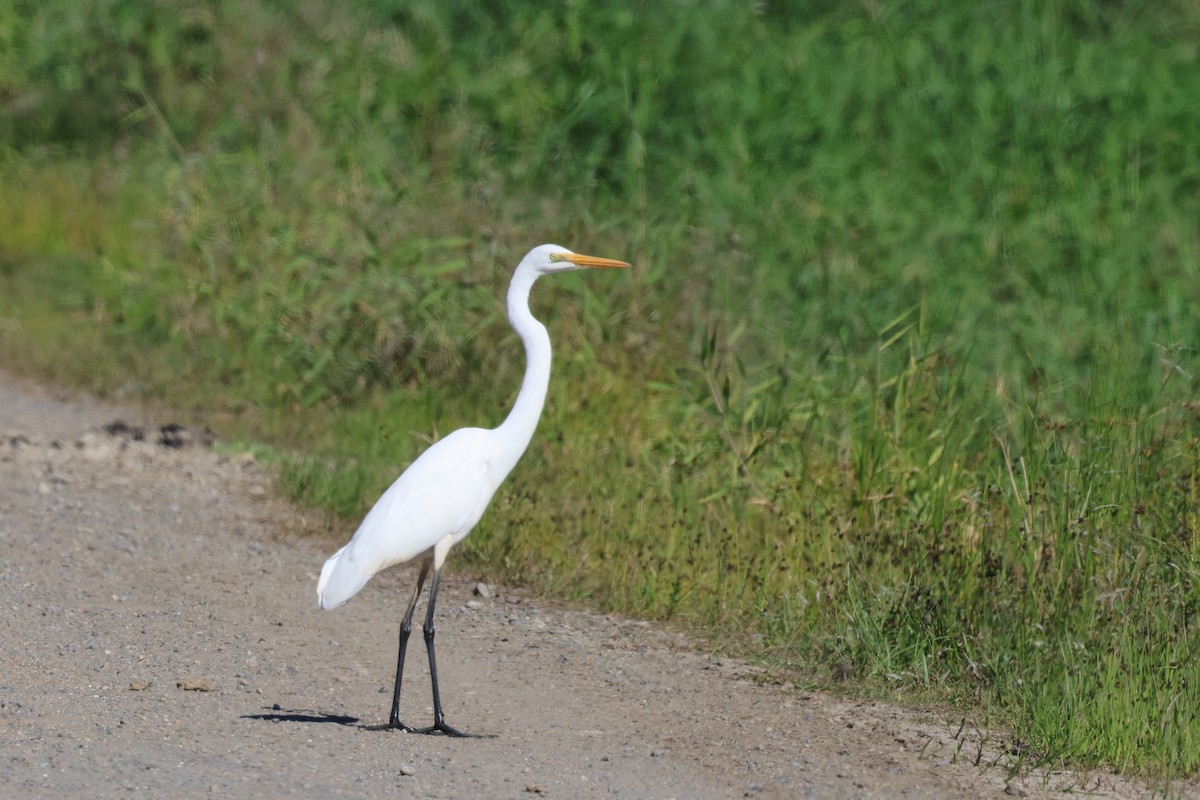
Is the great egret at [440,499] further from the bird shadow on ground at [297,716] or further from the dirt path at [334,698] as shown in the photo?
the dirt path at [334,698]

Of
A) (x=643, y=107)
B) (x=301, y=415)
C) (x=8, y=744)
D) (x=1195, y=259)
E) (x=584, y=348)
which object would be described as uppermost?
(x=643, y=107)

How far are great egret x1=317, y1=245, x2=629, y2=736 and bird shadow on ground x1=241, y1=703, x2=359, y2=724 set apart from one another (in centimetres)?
17

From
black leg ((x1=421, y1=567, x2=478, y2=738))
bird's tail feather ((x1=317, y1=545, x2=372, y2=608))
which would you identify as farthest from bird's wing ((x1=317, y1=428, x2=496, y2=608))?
black leg ((x1=421, y1=567, x2=478, y2=738))

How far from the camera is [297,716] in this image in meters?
4.70

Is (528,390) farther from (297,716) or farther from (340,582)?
(297,716)

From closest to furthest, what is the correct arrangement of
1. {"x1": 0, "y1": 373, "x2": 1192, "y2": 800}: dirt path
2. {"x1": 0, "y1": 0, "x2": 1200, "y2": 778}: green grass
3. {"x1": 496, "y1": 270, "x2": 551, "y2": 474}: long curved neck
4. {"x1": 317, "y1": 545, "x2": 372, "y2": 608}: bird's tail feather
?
1. {"x1": 0, "y1": 373, "x2": 1192, "y2": 800}: dirt path
2. {"x1": 317, "y1": 545, "x2": 372, "y2": 608}: bird's tail feather
3. {"x1": 496, "y1": 270, "x2": 551, "y2": 474}: long curved neck
4. {"x1": 0, "y1": 0, "x2": 1200, "y2": 778}: green grass

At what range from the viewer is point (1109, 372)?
5.94 metres

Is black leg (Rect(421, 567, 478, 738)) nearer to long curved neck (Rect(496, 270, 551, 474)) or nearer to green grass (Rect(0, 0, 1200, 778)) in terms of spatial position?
long curved neck (Rect(496, 270, 551, 474))

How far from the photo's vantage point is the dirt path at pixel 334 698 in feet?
13.8

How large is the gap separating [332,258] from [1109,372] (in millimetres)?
4404

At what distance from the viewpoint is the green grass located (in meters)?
5.34

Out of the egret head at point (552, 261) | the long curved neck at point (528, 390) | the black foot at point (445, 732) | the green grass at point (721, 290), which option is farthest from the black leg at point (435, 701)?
the green grass at point (721, 290)

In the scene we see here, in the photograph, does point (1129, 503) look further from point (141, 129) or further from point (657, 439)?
point (141, 129)

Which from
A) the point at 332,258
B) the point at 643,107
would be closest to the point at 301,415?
the point at 332,258
